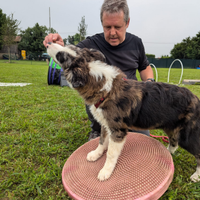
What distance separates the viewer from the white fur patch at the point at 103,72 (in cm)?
224

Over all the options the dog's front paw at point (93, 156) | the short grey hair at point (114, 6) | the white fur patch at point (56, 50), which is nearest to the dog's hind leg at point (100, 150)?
the dog's front paw at point (93, 156)

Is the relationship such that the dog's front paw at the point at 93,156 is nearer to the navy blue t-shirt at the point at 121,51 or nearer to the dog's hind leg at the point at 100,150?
the dog's hind leg at the point at 100,150

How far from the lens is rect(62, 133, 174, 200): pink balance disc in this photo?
2.01m

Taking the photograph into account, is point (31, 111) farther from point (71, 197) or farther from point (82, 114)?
point (71, 197)

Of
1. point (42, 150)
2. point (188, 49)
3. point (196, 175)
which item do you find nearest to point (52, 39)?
point (42, 150)

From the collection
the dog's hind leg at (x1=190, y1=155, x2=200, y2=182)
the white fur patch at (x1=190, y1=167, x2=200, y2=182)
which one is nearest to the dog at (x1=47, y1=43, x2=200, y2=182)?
the dog's hind leg at (x1=190, y1=155, x2=200, y2=182)

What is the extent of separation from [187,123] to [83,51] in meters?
1.92

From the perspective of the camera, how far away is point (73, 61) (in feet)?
7.30

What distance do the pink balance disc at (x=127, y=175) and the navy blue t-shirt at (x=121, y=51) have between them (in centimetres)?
181

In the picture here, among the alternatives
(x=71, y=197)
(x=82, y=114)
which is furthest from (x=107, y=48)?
(x=71, y=197)

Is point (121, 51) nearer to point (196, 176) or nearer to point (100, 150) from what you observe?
point (100, 150)

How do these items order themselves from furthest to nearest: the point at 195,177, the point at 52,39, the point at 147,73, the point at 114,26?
the point at 147,73 → the point at 114,26 → the point at 52,39 → the point at 195,177

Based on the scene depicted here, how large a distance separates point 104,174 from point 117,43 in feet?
8.96

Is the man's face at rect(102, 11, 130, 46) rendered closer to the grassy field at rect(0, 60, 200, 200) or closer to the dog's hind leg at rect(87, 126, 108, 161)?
the grassy field at rect(0, 60, 200, 200)
